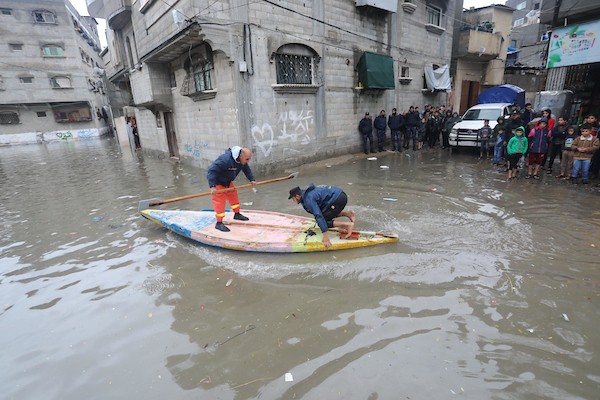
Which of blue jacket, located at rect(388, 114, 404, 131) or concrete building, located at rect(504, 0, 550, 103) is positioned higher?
concrete building, located at rect(504, 0, 550, 103)

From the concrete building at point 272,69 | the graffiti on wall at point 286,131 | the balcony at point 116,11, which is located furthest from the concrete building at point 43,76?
the graffiti on wall at point 286,131

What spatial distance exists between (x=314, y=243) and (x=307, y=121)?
7.14 m

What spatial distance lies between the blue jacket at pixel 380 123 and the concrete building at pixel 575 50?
5.78 metres

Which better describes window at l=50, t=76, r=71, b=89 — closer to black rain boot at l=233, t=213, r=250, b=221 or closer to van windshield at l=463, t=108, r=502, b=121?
black rain boot at l=233, t=213, r=250, b=221

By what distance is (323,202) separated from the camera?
5102 millimetres

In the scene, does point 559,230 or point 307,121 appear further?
point 307,121

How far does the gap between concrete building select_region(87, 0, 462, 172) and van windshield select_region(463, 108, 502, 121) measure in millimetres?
3211

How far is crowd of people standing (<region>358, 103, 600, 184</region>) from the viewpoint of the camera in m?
8.09

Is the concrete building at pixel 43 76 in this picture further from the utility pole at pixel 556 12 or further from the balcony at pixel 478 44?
the utility pole at pixel 556 12

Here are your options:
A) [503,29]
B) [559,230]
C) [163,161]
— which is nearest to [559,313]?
[559,230]

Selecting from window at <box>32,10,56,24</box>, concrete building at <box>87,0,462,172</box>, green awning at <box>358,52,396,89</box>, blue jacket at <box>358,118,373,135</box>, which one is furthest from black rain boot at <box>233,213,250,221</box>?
window at <box>32,10,56,24</box>

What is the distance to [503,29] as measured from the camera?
19531 millimetres

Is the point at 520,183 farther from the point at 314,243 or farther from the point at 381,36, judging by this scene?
the point at 381,36

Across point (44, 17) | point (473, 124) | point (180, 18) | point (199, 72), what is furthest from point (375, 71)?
point (44, 17)
